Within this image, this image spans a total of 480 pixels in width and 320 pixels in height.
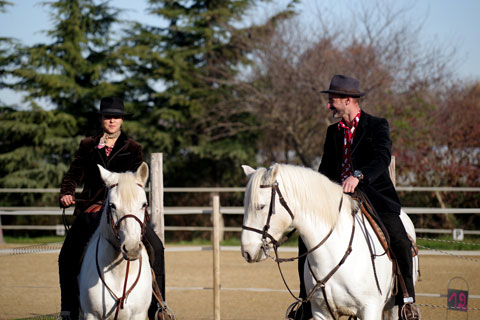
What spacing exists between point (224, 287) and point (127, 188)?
6399mm

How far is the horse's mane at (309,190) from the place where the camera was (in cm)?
370

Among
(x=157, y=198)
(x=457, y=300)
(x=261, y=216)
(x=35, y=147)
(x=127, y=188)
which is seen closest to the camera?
(x=261, y=216)

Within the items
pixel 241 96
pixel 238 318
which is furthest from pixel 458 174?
pixel 238 318

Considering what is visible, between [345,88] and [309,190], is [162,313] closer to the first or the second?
[309,190]

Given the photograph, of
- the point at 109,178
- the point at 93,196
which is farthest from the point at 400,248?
the point at 93,196

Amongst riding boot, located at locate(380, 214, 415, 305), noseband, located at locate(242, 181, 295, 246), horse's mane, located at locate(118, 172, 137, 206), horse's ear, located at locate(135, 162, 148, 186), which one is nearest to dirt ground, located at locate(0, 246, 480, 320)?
riding boot, located at locate(380, 214, 415, 305)

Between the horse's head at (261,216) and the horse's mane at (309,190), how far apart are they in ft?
0.09

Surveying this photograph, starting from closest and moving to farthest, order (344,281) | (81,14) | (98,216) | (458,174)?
(344,281) → (98,216) → (458,174) → (81,14)

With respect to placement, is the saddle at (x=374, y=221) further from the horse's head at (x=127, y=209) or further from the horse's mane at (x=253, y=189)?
the horse's head at (x=127, y=209)

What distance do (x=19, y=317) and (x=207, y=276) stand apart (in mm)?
4451

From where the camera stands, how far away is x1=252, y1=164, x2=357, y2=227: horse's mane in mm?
3697

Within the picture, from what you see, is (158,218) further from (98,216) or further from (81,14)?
(81,14)

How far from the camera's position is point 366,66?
63.4 ft

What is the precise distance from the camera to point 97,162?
482cm
